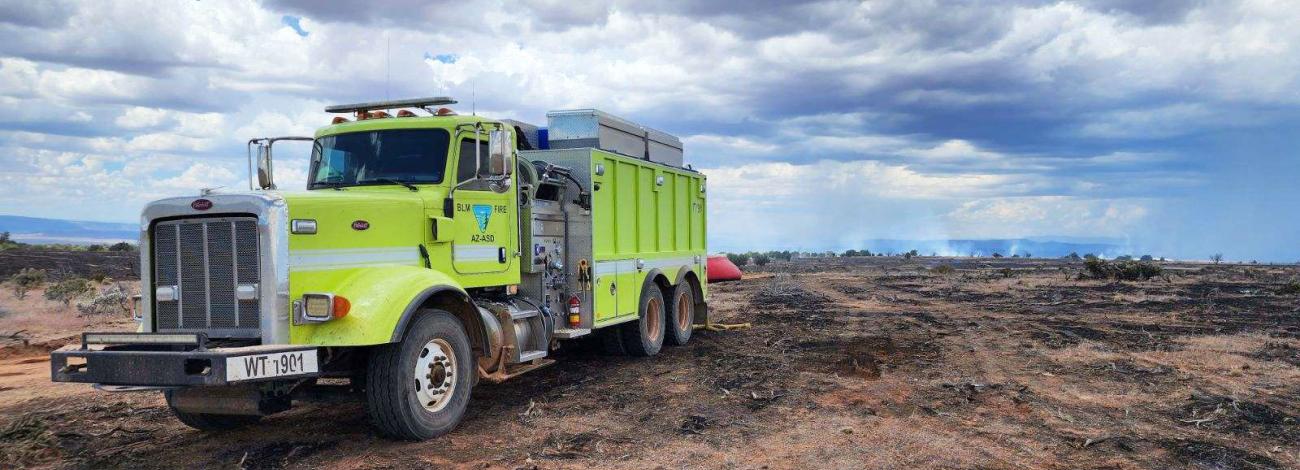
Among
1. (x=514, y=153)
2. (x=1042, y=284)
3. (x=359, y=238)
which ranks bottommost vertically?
(x=1042, y=284)

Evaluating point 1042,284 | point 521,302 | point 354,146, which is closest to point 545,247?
point 521,302

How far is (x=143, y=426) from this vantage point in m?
7.97

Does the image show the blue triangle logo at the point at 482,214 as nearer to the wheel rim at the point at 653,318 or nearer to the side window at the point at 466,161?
the side window at the point at 466,161

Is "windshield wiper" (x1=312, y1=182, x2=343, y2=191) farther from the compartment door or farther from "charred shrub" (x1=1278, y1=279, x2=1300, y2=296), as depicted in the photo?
"charred shrub" (x1=1278, y1=279, x2=1300, y2=296)

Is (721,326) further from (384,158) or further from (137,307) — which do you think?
(137,307)

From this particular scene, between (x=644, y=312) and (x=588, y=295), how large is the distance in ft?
6.36

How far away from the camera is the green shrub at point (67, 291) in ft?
60.9

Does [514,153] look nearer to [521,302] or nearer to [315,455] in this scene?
[521,302]

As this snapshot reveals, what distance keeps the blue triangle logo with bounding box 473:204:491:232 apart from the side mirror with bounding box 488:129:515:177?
1.58ft

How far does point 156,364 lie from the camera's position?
6059mm

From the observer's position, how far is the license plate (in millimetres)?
5914

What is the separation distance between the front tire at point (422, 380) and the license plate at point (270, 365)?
55 cm

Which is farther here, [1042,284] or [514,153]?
[1042,284]

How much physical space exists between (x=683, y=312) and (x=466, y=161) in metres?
6.22
